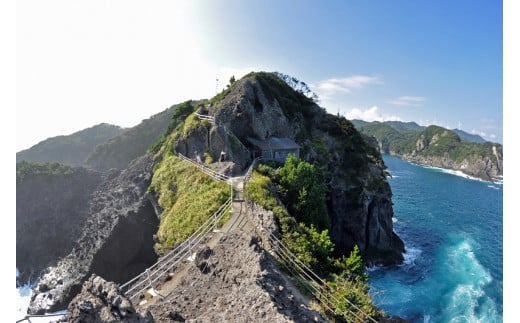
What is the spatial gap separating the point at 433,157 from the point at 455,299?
178425 mm

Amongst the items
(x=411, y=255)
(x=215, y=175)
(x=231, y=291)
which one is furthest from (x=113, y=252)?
(x=411, y=255)

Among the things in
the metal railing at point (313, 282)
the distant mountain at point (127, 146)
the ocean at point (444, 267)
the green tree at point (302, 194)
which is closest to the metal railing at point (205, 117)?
the green tree at point (302, 194)

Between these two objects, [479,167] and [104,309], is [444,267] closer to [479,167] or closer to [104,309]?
[104,309]

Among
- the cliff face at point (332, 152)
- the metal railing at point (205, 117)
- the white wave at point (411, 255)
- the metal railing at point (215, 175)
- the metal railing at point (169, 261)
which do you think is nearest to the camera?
the metal railing at point (169, 261)

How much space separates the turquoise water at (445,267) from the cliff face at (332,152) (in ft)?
14.8

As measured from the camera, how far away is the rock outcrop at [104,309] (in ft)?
27.9

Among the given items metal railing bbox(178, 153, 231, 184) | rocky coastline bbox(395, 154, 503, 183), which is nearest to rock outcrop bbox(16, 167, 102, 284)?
metal railing bbox(178, 153, 231, 184)

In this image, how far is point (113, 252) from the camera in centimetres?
4397

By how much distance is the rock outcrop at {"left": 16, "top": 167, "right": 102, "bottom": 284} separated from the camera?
186ft

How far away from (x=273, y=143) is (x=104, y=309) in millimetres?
34860

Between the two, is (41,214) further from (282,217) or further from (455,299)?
(455,299)

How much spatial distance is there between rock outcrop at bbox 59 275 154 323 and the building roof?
31.7 meters

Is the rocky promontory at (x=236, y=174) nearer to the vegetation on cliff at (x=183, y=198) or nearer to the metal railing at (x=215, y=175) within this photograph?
the vegetation on cliff at (x=183, y=198)

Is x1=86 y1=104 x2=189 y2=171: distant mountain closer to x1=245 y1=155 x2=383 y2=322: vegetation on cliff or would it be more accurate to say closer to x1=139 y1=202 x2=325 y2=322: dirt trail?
x1=245 y1=155 x2=383 y2=322: vegetation on cliff
